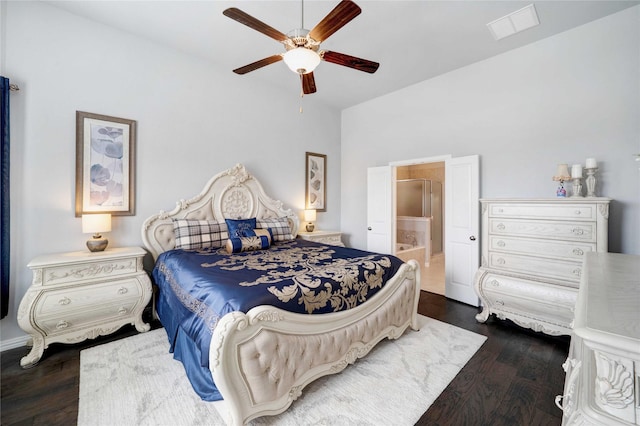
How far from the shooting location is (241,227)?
341cm

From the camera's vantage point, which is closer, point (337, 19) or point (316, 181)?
point (337, 19)

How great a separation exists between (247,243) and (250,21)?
7.03 ft

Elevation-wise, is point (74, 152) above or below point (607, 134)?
below

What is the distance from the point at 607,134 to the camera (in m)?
2.66

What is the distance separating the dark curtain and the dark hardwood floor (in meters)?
0.66

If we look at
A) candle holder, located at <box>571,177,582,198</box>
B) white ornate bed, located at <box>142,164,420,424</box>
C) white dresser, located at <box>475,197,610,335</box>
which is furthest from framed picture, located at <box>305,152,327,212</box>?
candle holder, located at <box>571,177,582,198</box>

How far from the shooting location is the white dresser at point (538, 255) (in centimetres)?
243

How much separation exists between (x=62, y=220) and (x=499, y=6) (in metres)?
4.82

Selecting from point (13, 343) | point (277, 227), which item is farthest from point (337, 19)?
point (13, 343)

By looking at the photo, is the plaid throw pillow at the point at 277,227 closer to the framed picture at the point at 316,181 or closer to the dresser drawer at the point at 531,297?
the framed picture at the point at 316,181

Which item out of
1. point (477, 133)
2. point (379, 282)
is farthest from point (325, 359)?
point (477, 133)

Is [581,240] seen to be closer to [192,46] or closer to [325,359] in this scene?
[325,359]

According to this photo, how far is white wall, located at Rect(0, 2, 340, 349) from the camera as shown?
2453 millimetres

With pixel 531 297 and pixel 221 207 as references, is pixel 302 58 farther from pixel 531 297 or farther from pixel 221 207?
pixel 531 297
